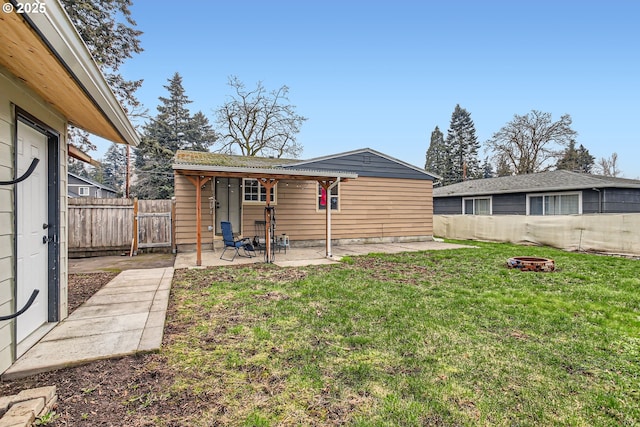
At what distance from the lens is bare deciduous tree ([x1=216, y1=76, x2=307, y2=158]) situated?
2161cm

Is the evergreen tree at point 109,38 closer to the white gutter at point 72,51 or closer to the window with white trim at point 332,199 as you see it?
the window with white trim at point 332,199

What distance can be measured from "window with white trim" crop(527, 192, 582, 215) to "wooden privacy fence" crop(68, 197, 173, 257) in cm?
1468

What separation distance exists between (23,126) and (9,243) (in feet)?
3.44

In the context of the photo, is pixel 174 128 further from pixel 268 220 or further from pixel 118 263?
pixel 268 220

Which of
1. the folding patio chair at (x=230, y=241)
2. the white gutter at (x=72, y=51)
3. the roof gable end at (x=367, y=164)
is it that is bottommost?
the folding patio chair at (x=230, y=241)

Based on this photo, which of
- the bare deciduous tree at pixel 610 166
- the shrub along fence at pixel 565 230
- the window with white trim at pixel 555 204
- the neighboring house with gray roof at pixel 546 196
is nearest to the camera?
the shrub along fence at pixel 565 230

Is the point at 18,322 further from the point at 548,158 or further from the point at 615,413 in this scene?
the point at 548,158

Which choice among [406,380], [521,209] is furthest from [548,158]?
[406,380]

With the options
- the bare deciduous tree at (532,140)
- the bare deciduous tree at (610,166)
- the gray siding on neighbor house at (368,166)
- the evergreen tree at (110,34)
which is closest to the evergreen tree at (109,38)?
the evergreen tree at (110,34)

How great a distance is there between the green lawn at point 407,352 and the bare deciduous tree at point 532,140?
25124mm

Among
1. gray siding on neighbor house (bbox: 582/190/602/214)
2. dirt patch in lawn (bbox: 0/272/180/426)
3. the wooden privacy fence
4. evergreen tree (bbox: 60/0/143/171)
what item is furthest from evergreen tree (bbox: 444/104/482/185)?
dirt patch in lawn (bbox: 0/272/180/426)

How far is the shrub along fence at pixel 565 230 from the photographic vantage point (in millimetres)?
8922

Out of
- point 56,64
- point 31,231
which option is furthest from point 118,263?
point 56,64

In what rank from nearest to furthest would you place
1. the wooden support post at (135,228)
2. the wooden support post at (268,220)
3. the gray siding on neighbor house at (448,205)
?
the wooden support post at (268,220) → the wooden support post at (135,228) → the gray siding on neighbor house at (448,205)
